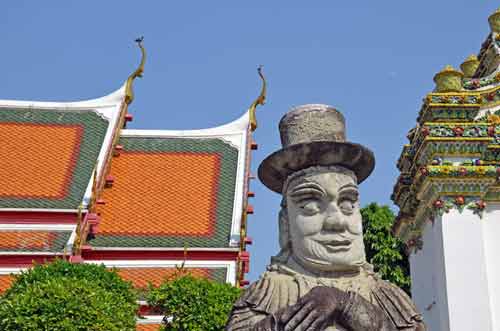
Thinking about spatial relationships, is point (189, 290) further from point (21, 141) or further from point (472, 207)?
point (21, 141)

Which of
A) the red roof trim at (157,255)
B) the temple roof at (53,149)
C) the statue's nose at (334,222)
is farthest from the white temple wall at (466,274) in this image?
the temple roof at (53,149)

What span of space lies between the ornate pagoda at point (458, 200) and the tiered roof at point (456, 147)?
0.04 feet

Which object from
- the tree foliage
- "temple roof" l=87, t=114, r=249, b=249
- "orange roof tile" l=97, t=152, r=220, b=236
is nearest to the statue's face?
"temple roof" l=87, t=114, r=249, b=249

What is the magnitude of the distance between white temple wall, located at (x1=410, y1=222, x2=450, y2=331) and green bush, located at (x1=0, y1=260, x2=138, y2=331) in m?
4.20

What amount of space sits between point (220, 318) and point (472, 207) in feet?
13.6

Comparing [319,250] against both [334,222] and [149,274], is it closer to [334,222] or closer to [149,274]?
[334,222]

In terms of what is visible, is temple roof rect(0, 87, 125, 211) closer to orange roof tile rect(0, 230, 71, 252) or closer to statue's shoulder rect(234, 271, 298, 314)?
orange roof tile rect(0, 230, 71, 252)

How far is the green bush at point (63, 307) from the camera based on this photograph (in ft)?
37.9

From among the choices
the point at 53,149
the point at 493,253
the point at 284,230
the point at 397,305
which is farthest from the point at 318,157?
the point at 53,149

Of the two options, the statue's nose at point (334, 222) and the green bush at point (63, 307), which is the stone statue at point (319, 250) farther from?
the green bush at point (63, 307)

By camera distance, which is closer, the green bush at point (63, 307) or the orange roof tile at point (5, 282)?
the green bush at point (63, 307)

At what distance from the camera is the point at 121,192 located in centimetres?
2097

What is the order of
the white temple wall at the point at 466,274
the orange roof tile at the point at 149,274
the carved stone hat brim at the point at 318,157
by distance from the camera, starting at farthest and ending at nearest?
the orange roof tile at the point at 149,274
the white temple wall at the point at 466,274
the carved stone hat brim at the point at 318,157

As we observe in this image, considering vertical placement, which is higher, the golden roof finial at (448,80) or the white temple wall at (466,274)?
the golden roof finial at (448,80)
